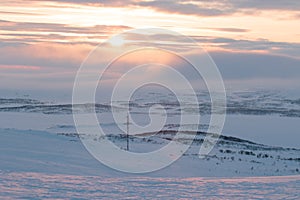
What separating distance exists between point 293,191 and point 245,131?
2881cm

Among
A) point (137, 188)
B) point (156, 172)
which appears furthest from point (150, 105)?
point (137, 188)

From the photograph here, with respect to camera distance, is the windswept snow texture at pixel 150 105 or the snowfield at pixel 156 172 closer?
the snowfield at pixel 156 172

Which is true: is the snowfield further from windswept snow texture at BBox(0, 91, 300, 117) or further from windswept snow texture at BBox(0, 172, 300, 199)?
windswept snow texture at BBox(0, 91, 300, 117)

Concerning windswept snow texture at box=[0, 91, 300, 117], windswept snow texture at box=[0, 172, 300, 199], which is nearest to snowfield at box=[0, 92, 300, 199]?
windswept snow texture at box=[0, 172, 300, 199]

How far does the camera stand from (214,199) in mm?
11523

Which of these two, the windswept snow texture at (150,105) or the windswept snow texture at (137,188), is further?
the windswept snow texture at (150,105)

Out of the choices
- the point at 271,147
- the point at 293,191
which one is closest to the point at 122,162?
the point at 293,191

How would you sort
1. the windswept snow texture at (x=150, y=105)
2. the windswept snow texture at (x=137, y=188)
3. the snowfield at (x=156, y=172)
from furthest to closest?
the windswept snow texture at (x=150, y=105) → the snowfield at (x=156, y=172) → the windswept snow texture at (x=137, y=188)

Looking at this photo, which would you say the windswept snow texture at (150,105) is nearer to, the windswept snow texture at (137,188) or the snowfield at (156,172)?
the snowfield at (156,172)

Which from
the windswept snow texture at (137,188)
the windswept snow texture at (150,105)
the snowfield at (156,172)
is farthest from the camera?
the windswept snow texture at (150,105)

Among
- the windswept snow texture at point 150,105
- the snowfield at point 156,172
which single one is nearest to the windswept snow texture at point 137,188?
the snowfield at point 156,172

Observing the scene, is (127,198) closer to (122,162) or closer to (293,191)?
(293,191)

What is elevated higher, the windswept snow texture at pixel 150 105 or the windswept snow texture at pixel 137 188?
the windswept snow texture at pixel 150 105

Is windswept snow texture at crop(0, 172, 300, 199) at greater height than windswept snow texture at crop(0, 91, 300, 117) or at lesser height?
lesser
